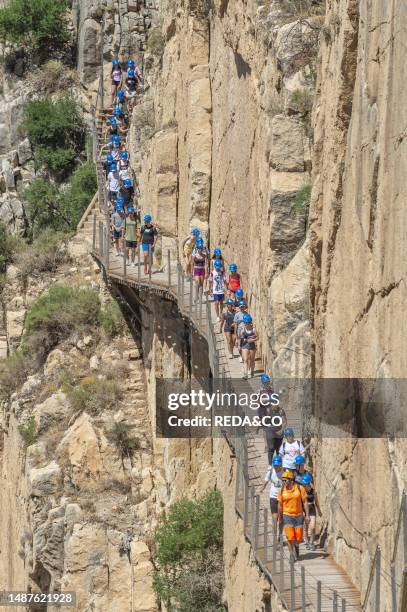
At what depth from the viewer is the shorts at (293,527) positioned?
1923 centimetres

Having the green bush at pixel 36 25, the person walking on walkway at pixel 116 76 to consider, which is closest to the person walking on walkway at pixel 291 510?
the person walking on walkway at pixel 116 76

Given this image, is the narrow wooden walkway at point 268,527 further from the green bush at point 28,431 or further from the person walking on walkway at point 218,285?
the green bush at point 28,431

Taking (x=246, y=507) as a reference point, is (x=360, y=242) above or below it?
above

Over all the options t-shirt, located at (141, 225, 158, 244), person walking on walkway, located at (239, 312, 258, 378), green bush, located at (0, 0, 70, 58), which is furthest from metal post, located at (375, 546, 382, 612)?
green bush, located at (0, 0, 70, 58)

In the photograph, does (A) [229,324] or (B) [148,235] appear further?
(B) [148,235]

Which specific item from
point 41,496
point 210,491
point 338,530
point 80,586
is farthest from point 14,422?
point 338,530

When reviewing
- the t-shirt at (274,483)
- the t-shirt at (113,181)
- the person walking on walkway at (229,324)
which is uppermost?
the t-shirt at (113,181)

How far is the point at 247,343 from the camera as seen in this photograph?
2377 centimetres

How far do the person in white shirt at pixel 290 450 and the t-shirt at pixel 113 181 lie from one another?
55.5 feet

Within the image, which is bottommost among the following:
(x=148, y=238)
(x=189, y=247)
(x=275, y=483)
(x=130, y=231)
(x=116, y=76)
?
(x=275, y=483)

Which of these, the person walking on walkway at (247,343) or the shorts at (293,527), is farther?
the person walking on walkway at (247,343)

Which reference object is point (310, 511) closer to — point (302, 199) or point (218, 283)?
point (302, 199)

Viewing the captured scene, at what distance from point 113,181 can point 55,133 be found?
29.6 ft

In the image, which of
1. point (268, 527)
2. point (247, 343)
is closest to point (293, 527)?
point (268, 527)
